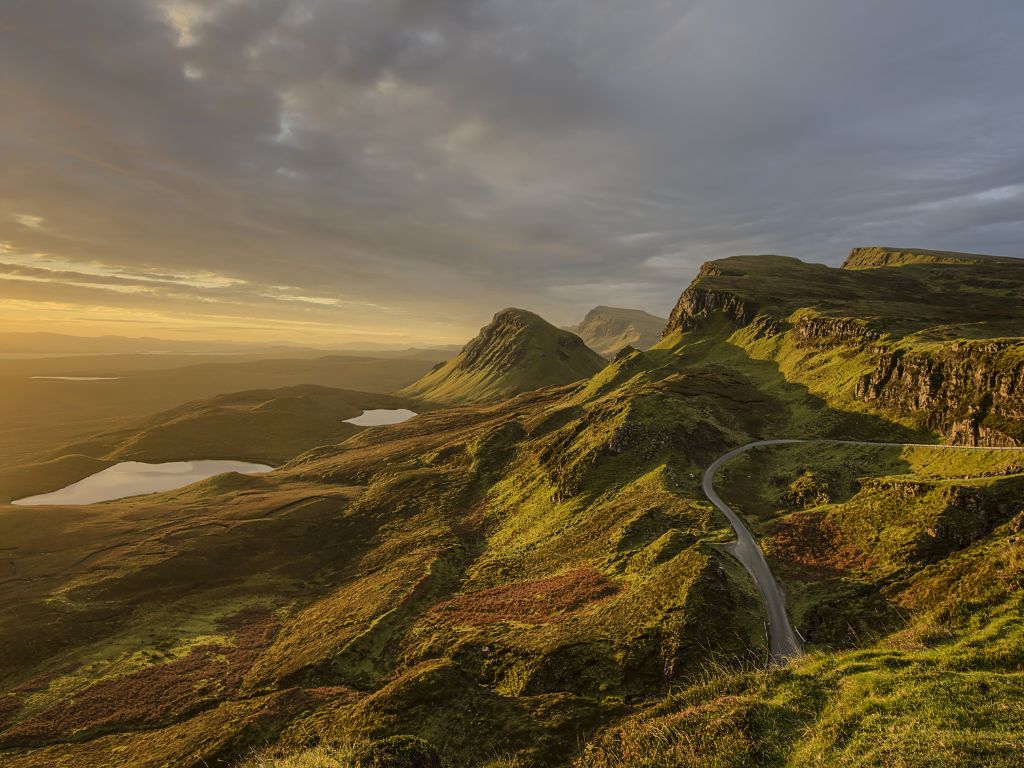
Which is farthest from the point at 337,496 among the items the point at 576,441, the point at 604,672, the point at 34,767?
the point at 604,672

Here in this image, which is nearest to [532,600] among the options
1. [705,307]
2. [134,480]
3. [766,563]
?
[766,563]

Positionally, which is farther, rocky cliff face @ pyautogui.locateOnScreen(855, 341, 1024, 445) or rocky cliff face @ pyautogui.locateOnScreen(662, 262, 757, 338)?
rocky cliff face @ pyautogui.locateOnScreen(662, 262, 757, 338)

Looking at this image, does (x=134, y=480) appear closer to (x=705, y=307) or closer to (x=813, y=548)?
(x=813, y=548)

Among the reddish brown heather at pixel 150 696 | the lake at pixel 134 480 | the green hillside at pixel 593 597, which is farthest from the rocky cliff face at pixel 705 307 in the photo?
the lake at pixel 134 480

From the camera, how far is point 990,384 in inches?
2190

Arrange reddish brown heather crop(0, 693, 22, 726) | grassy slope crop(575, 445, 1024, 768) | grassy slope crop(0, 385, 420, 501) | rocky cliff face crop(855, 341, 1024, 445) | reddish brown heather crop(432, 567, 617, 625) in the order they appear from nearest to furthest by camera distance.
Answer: grassy slope crop(575, 445, 1024, 768)
reddish brown heather crop(0, 693, 22, 726)
reddish brown heather crop(432, 567, 617, 625)
rocky cliff face crop(855, 341, 1024, 445)
grassy slope crop(0, 385, 420, 501)

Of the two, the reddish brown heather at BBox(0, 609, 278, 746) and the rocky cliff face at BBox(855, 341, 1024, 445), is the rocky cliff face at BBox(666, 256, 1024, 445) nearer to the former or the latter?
the rocky cliff face at BBox(855, 341, 1024, 445)

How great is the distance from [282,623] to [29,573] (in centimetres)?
4823

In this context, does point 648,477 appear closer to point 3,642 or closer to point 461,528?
point 461,528

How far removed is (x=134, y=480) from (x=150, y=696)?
466 ft

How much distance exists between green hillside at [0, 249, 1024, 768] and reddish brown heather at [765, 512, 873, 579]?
304 mm

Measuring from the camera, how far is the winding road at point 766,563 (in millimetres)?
29844

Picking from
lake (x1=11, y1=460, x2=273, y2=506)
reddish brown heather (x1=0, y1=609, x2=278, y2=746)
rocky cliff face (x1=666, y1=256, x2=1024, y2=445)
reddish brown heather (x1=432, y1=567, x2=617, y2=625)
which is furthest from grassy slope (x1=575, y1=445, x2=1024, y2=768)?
lake (x1=11, y1=460, x2=273, y2=506)

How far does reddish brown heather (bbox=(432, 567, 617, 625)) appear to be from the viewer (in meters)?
41.4
